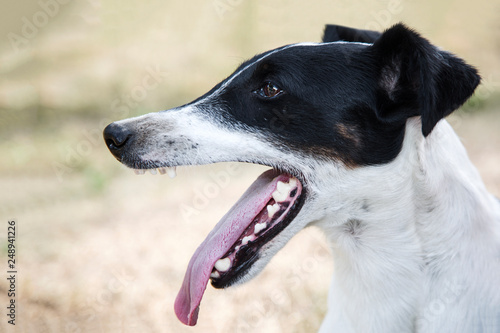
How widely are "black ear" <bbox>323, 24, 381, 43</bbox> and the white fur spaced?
83cm

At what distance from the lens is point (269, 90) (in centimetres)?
271

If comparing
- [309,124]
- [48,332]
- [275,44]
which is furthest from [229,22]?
[309,124]

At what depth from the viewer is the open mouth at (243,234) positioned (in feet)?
8.79

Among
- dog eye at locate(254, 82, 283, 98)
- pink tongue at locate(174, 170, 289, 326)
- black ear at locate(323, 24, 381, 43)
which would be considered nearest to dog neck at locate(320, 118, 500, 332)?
pink tongue at locate(174, 170, 289, 326)

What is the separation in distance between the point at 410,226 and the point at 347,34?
1.27 meters

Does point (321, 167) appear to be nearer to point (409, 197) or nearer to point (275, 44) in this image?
point (409, 197)

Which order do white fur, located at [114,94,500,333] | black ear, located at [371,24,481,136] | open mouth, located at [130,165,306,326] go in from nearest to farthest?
black ear, located at [371,24,481,136], white fur, located at [114,94,500,333], open mouth, located at [130,165,306,326]

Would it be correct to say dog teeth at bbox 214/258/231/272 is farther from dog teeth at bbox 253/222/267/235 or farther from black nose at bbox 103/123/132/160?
black nose at bbox 103/123/132/160

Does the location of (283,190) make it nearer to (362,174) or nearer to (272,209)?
(272,209)

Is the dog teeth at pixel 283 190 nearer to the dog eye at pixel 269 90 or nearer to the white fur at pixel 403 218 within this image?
the white fur at pixel 403 218

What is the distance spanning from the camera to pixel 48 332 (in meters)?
4.37

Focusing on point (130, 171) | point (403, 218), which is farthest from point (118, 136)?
point (130, 171)

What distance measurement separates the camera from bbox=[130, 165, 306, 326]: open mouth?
2.68 metres

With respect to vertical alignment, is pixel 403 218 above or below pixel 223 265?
above
